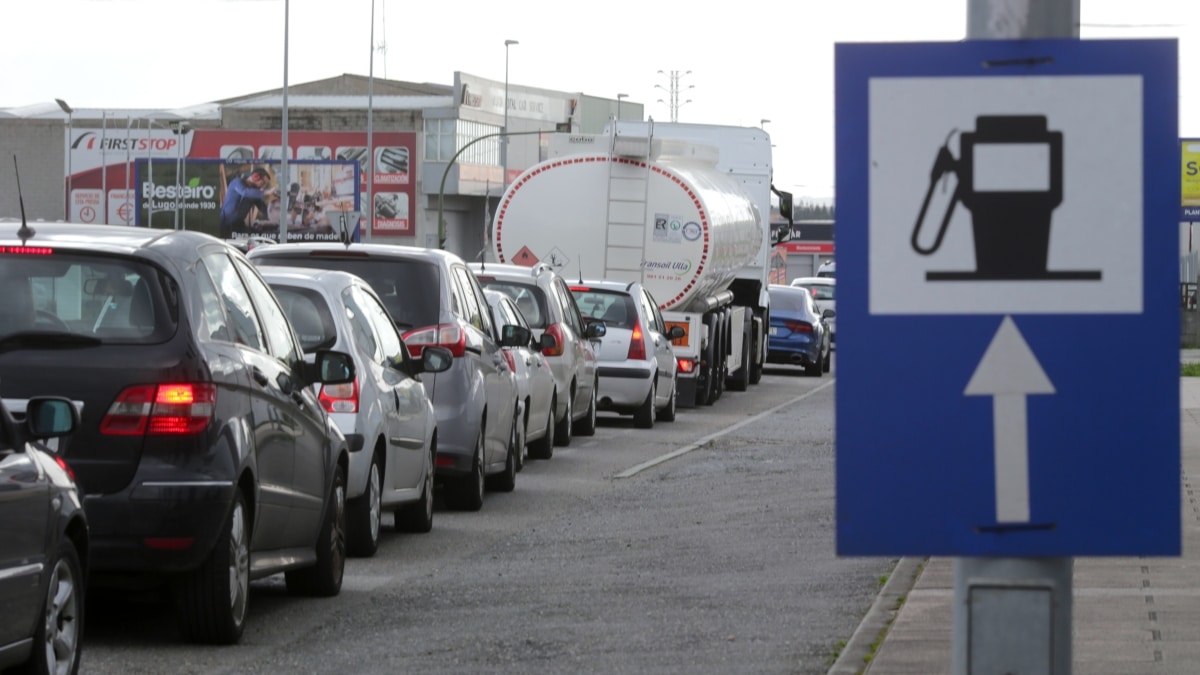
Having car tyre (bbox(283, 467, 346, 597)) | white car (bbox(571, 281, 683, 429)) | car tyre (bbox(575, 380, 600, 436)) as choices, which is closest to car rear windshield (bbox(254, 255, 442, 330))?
car tyre (bbox(283, 467, 346, 597))

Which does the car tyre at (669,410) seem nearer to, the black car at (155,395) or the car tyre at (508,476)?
the car tyre at (508,476)

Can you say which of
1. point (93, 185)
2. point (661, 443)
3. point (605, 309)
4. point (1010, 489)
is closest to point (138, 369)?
point (1010, 489)

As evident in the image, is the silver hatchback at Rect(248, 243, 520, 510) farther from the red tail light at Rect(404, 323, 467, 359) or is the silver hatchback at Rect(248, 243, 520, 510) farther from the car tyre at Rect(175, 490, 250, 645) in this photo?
the car tyre at Rect(175, 490, 250, 645)

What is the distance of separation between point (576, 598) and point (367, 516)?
186 centimetres

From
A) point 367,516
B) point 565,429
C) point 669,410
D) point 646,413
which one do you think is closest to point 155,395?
point 367,516

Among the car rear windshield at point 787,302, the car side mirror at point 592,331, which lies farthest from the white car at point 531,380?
the car rear windshield at point 787,302

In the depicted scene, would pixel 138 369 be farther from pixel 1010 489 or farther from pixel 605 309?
pixel 605 309

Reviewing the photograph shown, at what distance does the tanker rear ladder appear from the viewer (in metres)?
27.0

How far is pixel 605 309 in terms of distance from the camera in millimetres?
24016

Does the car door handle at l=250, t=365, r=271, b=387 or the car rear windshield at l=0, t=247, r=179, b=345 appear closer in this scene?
the car rear windshield at l=0, t=247, r=179, b=345

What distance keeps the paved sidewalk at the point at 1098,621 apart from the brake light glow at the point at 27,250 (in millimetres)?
3391

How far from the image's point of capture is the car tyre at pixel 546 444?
1886 centimetres

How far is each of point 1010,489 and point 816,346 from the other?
37.1 m

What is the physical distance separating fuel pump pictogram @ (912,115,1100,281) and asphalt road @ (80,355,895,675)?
16.7 ft
